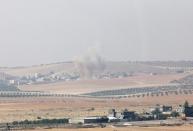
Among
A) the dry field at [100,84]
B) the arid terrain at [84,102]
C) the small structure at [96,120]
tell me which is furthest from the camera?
the dry field at [100,84]

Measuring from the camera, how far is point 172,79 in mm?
127562

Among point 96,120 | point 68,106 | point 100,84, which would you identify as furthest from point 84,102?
point 100,84

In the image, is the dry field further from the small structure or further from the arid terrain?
the small structure

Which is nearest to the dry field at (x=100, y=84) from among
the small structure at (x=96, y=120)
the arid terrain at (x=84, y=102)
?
the arid terrain at (x=84, y=102)

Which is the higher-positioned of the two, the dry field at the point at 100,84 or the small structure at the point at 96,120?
the dry field at the point at 100,84

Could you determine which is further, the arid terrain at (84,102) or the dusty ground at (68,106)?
the dusty ground at (68,106)

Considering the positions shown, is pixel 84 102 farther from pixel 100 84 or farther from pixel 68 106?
pixel 100 84

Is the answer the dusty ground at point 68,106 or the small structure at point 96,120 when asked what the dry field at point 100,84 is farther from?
the small structure at point 96,120

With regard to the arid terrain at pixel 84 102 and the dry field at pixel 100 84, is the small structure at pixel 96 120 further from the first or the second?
the dry field at pixel 100 84

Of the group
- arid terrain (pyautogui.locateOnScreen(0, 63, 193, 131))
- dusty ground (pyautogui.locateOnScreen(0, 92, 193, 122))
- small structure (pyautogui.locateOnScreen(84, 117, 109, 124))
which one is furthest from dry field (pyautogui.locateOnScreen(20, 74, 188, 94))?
small structure (pyautogui.locateOnScreen(84, 117, 109, 124))

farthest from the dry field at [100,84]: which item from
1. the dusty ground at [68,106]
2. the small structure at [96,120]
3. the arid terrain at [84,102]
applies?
the small structure at [96,120]

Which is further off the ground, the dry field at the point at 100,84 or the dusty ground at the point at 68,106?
the dry field at the point at 100,84

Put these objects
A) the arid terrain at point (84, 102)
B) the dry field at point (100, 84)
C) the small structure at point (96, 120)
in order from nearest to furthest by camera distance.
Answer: the small structure at point (96, 120)
the arid terrain at point (84, 102)
the dry field at point (100, 84)

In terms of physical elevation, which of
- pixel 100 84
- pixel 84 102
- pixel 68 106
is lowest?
pixel 68 106
